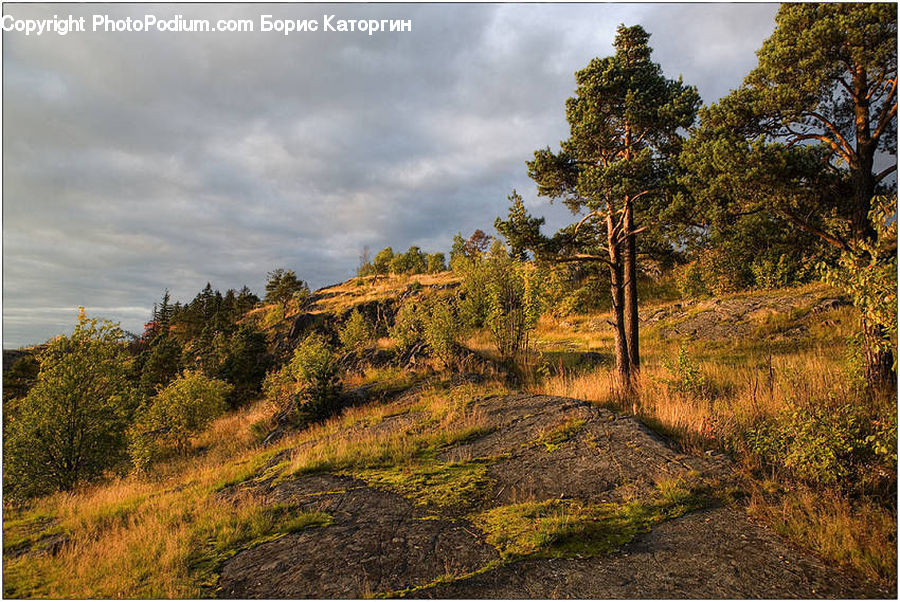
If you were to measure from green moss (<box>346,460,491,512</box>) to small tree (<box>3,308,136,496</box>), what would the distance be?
1329cm

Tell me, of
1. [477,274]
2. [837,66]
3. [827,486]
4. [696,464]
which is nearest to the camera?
[827,486]

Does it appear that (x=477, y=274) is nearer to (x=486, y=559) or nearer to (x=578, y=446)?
(x=578, y=446)

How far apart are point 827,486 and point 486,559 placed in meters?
4.13

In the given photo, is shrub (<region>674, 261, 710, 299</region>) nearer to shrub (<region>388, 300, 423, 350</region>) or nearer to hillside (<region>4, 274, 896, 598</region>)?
hillside (<region>4, 274, 896, 598</region>)

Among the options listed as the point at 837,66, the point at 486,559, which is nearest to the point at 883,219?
the point at 486,559

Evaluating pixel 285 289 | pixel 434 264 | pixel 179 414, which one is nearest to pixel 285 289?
pixel 285 289

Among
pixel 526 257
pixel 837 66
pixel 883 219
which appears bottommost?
pixel 883 219

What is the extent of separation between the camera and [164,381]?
4291 centimetres

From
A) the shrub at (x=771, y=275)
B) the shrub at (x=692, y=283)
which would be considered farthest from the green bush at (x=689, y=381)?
the shrub at (x=692, y=283)

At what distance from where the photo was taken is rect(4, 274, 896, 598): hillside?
340 centimetres

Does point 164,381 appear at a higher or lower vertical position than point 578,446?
lower

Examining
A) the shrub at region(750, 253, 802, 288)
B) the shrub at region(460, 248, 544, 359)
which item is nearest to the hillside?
the shrub at region(460, 248, 544, 359)

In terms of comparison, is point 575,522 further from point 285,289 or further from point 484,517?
point 285,289

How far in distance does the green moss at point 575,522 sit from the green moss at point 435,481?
776 millimetres
